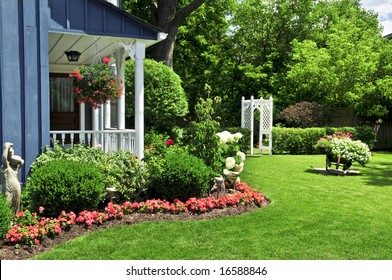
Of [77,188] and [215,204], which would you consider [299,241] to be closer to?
[215,204]

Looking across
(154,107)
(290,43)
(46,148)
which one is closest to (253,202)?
(46,148)

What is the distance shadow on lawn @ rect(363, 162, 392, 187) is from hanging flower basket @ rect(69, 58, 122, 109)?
21.3 ft

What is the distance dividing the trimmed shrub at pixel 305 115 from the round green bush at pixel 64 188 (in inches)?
529

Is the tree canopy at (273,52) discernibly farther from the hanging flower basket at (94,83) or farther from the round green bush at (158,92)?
the hanging flower basket at (94,83)

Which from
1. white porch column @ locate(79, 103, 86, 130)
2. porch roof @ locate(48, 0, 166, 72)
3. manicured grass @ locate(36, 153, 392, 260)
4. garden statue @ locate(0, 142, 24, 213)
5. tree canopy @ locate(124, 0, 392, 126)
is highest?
tree canopy @ locate(124, 0, 392, 126)

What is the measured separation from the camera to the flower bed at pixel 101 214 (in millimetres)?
5129

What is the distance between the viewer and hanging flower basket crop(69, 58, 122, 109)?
730 centimetres

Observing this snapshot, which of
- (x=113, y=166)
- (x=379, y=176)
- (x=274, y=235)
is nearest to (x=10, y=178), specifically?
(x=113, y=166)

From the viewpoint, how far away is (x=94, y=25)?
24.4 feet

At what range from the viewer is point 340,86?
19.1 meters

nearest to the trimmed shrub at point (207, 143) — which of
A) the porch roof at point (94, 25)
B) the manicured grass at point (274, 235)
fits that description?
the manicured grass at point (274, 235)

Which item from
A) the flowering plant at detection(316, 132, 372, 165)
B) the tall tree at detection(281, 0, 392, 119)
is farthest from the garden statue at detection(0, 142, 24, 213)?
the tall tree at detection(281, 0, 392, 119)

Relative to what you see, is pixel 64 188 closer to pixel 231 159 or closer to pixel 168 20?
pixel 231 159

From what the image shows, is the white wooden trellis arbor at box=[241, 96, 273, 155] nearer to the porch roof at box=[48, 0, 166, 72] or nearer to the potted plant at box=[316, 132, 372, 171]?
the potted plant at box=[316, 132, 372, 171]
